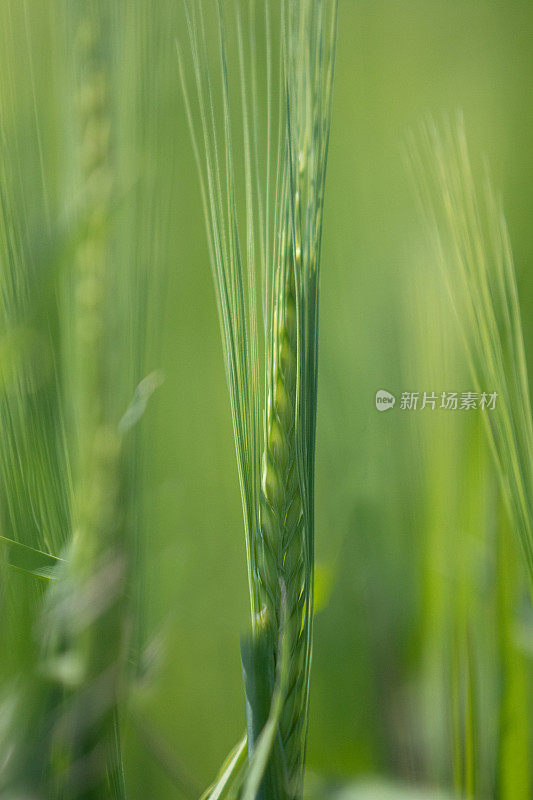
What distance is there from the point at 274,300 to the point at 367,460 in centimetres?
21

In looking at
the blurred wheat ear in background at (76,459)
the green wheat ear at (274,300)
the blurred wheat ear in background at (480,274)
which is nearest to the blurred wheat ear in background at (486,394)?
the blurred wheat ear in background at (480,274)

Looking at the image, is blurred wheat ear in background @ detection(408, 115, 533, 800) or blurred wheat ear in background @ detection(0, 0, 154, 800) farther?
blurred wheat ear in background @ detection(408, 115, 533, 800)

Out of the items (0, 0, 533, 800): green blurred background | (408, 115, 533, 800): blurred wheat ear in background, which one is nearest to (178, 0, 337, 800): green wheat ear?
(0, 0, 533, 800): green blurred background

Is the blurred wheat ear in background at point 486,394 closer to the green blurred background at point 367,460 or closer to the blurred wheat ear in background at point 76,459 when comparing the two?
the green blurred background at point 367,460

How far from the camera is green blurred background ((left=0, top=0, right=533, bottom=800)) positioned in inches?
26.5

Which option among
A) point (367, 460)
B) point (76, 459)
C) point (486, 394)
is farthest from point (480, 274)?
point (76, 459)

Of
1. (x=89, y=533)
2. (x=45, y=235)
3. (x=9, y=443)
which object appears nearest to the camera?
(x=45, y=235)

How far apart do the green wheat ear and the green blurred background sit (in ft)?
0.15

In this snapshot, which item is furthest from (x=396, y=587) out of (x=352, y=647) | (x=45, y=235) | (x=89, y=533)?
(x=45, y=235)

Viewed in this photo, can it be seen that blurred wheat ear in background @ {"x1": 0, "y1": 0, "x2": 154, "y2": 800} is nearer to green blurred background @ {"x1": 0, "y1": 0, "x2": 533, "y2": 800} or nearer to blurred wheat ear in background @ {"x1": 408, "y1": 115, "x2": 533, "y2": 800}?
green blurred background @ {"x1": 0, "y1": 0, "x2": 533, "y2": 800}

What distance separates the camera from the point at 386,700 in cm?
68

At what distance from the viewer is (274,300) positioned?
0.59m

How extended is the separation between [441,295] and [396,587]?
31cm

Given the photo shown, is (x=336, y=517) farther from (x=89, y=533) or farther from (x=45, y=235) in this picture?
(x=45, y=235)
